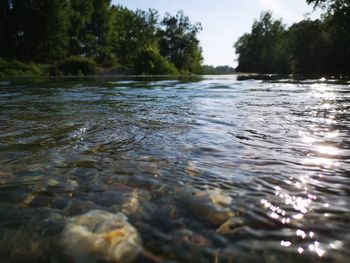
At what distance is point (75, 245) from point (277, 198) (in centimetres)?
143

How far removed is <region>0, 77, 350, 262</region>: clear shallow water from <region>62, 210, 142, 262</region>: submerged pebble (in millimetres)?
60

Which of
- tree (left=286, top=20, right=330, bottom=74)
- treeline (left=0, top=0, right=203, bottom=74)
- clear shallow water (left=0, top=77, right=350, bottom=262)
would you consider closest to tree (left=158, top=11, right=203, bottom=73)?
treeline (left=0, top=0, right=203, bottom=74)

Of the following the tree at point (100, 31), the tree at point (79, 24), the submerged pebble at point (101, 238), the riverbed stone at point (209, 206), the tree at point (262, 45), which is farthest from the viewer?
the tree at point (262, 45)

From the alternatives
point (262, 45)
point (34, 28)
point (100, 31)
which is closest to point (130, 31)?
point (100, 31)

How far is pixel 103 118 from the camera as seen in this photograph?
624 centimetres

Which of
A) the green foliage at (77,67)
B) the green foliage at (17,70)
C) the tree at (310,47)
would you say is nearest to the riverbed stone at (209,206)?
the green foliage at (17,70)

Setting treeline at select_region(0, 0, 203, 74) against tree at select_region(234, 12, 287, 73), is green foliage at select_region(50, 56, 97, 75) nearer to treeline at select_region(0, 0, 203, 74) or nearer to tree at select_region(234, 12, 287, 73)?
treeline at select_region(0, 0, 203, 74)

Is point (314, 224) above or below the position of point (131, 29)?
below

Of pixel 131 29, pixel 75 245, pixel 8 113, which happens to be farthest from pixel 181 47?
pixel 75 245

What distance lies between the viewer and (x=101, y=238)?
1.99 m

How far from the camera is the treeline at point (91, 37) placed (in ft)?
182

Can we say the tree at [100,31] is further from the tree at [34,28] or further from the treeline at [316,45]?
the treeline at [316,45]

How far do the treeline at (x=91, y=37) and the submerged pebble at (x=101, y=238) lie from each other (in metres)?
46.6

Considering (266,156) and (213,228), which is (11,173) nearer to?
(213,228)
